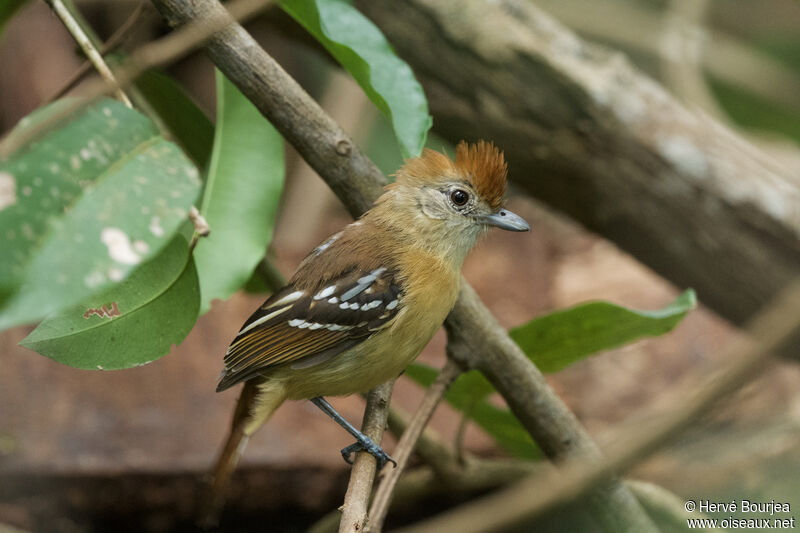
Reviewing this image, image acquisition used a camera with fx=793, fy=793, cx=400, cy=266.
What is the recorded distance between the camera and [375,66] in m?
2.49

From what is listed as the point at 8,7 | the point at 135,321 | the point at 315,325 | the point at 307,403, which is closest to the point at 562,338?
the point at 315,325

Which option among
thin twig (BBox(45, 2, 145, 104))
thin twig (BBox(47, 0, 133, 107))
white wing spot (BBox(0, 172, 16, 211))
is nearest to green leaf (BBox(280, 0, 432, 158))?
thin twig (BBox(45, 2, 145, 104))

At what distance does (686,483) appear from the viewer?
2082 millimetres

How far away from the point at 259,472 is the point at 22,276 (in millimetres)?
2591

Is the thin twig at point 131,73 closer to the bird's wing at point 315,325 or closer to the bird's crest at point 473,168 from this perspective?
the bird's wing at point 315,325

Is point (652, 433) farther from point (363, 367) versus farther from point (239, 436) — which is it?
point (239, 436)

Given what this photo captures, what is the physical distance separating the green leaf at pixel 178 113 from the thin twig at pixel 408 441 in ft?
4.57

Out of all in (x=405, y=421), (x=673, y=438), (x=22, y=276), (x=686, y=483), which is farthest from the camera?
(x=405, y=421)

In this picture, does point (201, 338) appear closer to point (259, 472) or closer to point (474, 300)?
point (259, 472)

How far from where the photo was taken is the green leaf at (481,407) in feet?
10.2

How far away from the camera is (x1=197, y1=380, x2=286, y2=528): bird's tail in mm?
2820

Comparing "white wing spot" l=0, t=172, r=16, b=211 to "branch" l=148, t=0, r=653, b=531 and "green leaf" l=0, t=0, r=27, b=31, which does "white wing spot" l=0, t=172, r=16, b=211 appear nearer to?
"branch" l=148, t=0, r=653, b=531

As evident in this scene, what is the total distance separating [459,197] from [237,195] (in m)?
0.88

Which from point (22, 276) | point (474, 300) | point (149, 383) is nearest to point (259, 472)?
point (149, 383)
